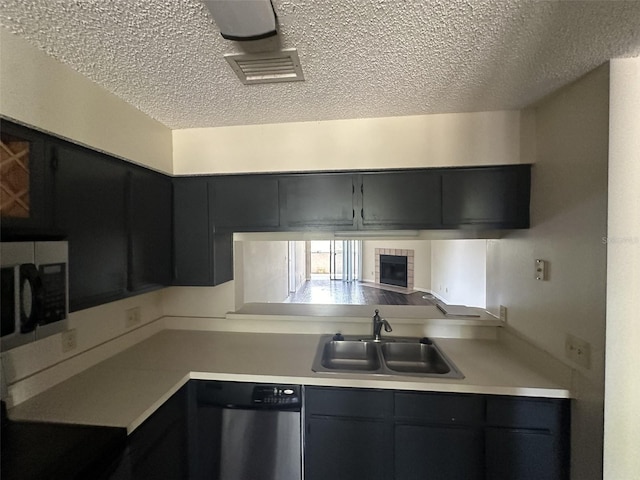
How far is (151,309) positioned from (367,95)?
2.14 metres

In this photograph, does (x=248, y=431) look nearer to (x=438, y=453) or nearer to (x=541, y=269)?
(x=438, y=453)

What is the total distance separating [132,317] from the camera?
1.91m

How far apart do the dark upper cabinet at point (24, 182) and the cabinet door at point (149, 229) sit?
469 mm

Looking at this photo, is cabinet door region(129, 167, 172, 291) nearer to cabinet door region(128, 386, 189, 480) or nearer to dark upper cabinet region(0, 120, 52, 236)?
dark upper cabinet region(0, 120, 52, 236)

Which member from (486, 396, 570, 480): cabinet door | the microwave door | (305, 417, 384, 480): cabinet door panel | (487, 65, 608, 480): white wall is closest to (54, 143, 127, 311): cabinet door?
the microwave door

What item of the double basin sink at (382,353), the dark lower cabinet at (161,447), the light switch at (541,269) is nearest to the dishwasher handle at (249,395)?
the dark lower cabinet at (161,447)

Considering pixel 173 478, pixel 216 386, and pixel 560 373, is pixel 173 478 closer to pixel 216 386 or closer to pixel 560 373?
pixel 216 386

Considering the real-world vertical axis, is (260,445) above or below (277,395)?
below

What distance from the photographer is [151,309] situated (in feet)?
6.91

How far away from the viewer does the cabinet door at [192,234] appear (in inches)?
76.7

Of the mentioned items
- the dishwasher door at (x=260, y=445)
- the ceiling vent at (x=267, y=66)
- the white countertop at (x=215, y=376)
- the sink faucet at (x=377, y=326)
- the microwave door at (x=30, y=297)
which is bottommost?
the dishwasher door at (x=260, y=445)

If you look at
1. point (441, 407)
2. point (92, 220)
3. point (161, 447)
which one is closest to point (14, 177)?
point (92, 220)

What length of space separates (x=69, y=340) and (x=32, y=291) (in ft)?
2.35

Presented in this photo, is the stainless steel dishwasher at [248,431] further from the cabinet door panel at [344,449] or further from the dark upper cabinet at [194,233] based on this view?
the dark upper cabinet at [194,233]
